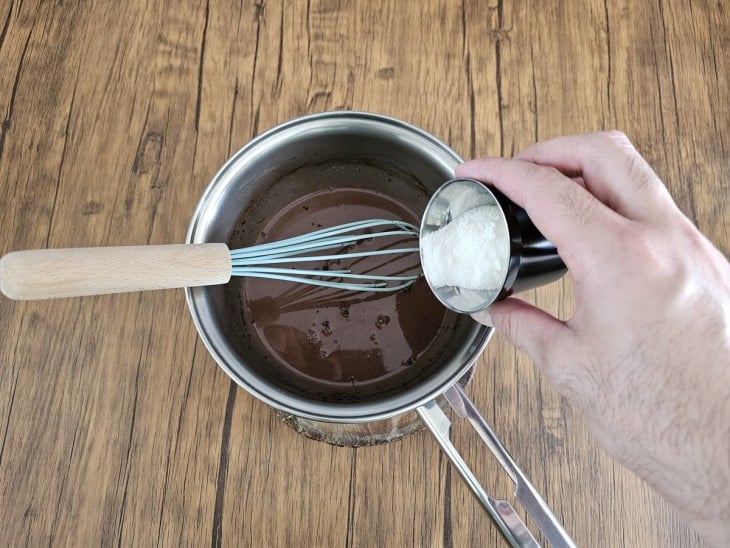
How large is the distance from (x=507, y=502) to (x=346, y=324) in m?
0.28

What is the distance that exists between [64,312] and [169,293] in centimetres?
16

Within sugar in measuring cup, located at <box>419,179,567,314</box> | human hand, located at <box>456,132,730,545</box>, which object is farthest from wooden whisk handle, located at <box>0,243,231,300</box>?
human hand, located at <box>456,132,730,545</box>

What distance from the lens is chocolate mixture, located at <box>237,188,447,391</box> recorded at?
737 mm

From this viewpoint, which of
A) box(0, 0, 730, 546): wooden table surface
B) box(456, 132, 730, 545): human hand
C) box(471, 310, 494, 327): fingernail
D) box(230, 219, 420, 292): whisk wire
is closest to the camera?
box(456, 132, 730, 545): human hand

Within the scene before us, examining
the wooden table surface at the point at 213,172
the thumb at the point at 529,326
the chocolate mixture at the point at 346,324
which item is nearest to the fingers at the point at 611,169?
the thumb at the point at 529,326

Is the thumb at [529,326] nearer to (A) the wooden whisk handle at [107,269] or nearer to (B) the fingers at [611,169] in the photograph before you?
(B) the fingers at [611,169]

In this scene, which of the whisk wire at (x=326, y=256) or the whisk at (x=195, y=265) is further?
the whisk wire at (x=326, y=256)

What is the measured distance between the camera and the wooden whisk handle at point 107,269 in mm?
550

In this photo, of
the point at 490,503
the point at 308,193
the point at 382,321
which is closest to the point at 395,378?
the point at 382,321

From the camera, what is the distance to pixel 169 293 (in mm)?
879

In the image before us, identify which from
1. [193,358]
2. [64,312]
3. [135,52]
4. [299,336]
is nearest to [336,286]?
[299,336]

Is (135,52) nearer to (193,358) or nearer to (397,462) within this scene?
(193,358)

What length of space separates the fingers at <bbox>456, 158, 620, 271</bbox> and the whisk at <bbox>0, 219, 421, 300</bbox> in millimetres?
195

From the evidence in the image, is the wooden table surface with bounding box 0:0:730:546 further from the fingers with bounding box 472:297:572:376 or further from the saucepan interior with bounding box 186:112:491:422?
the fingers with bounding box 472:297:572:376
